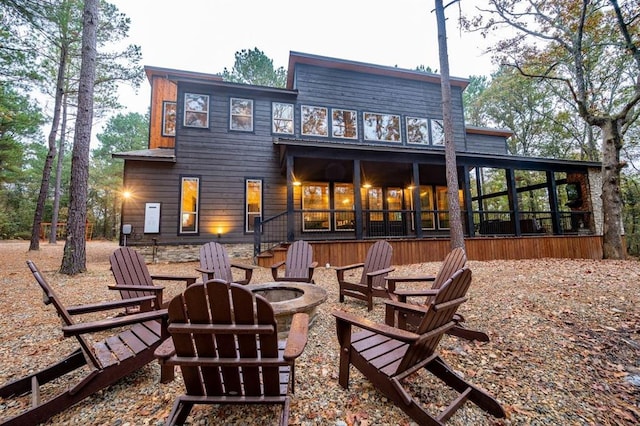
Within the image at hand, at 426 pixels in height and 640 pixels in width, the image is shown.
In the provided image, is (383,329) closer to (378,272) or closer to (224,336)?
(224,336)

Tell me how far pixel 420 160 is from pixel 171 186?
8651 mm

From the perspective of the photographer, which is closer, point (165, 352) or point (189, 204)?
point (165, 352)

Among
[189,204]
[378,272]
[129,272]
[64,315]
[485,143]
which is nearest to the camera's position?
[64,315]

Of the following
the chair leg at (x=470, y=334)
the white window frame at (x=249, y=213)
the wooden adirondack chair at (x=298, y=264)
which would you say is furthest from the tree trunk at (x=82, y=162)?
the chair leg at (x=470, y=334)

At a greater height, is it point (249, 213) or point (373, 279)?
point (249, 213)

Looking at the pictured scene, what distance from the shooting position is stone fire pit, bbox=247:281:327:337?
8.84 feet

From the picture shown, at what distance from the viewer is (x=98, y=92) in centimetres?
1311

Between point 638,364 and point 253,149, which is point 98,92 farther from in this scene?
point 638,364

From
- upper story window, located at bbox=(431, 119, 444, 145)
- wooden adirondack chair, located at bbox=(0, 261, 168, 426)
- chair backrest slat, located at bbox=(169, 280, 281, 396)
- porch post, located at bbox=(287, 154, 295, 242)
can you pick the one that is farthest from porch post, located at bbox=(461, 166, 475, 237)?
wooden adirondack chair, located at bbox=(0, 261, 168, 426)

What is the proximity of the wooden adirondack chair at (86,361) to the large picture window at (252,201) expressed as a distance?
23.7 ft

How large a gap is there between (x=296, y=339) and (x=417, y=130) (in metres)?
12.0

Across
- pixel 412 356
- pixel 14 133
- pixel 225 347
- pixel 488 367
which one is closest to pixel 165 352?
pixel 225 347

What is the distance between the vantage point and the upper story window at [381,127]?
438 inches

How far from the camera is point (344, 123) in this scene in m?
10.9
